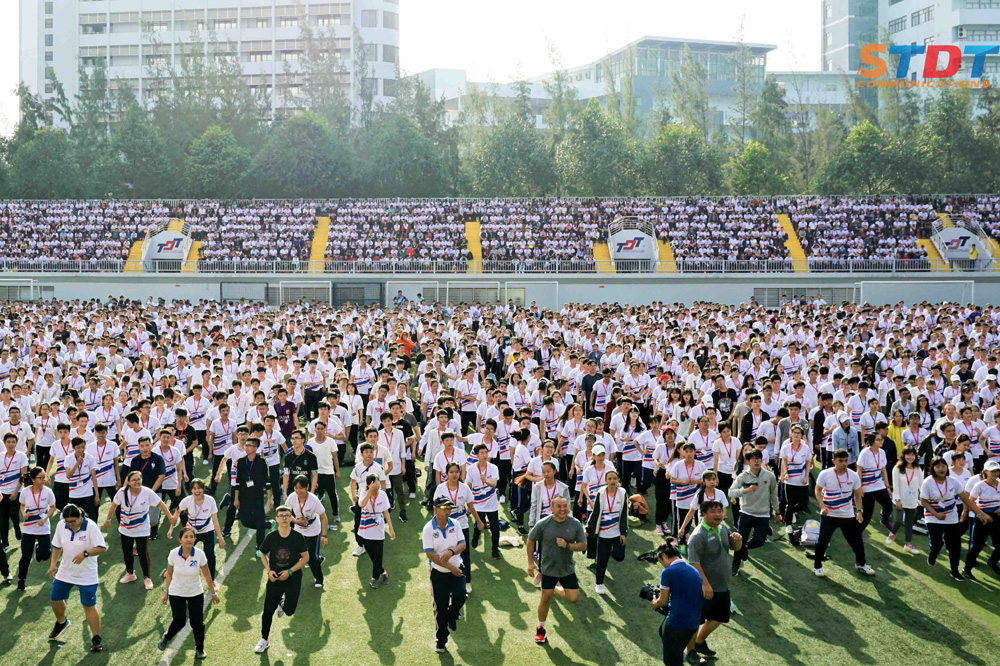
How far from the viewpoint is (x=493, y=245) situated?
39.6m

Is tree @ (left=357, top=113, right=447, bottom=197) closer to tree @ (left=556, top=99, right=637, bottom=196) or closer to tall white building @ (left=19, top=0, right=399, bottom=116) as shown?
tree @ (left=556, top=99, right=637, bottom=196)

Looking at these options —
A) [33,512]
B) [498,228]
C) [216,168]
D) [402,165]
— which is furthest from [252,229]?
[33,512]

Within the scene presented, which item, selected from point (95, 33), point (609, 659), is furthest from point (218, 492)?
point (95, 33)

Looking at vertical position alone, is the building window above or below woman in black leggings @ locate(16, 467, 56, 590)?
above

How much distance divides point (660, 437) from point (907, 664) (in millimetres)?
4055

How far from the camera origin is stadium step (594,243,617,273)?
122ft

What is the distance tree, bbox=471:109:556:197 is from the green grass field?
41.6 m

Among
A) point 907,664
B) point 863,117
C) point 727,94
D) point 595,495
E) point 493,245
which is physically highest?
point 727,94

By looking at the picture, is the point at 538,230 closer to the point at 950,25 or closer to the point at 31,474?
the point at 31,474

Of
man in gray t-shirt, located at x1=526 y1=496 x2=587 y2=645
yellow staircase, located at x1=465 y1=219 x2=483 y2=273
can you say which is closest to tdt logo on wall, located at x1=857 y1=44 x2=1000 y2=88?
yellow staircase, located at x1=465 y1=219 x2=483 y2=273

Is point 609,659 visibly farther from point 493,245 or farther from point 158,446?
point 493,245

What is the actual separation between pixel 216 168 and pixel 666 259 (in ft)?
84.9

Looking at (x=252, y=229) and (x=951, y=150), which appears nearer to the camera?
(x=252, y=229)

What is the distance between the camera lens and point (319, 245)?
41.4m
